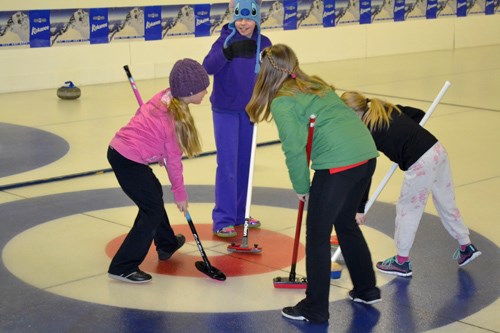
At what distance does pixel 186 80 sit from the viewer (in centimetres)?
529

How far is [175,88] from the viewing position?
5324 millimetres

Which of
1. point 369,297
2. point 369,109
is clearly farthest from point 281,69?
point 369,297

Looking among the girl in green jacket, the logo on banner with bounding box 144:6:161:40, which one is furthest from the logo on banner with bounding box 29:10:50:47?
the girl in green jacket

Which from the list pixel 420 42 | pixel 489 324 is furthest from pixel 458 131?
pixel 420 42

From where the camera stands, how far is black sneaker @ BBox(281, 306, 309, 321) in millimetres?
4828

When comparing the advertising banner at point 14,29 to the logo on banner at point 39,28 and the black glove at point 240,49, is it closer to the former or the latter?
the logo on banner at point 39,28

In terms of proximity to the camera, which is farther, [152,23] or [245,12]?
[152,23]

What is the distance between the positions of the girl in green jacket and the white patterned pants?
2.48ft

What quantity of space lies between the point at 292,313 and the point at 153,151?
1.33 metres

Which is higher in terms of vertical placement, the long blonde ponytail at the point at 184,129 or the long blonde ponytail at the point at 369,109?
the long blonde ponytail at the point at 369,109

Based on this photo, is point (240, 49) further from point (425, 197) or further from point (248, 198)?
point (425, 197)

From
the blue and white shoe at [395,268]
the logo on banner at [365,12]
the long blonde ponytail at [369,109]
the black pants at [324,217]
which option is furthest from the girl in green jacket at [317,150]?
the logo on banner at [365,12]

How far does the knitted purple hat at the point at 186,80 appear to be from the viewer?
5.29 metres

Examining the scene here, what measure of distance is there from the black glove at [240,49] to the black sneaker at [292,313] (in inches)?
85.9
